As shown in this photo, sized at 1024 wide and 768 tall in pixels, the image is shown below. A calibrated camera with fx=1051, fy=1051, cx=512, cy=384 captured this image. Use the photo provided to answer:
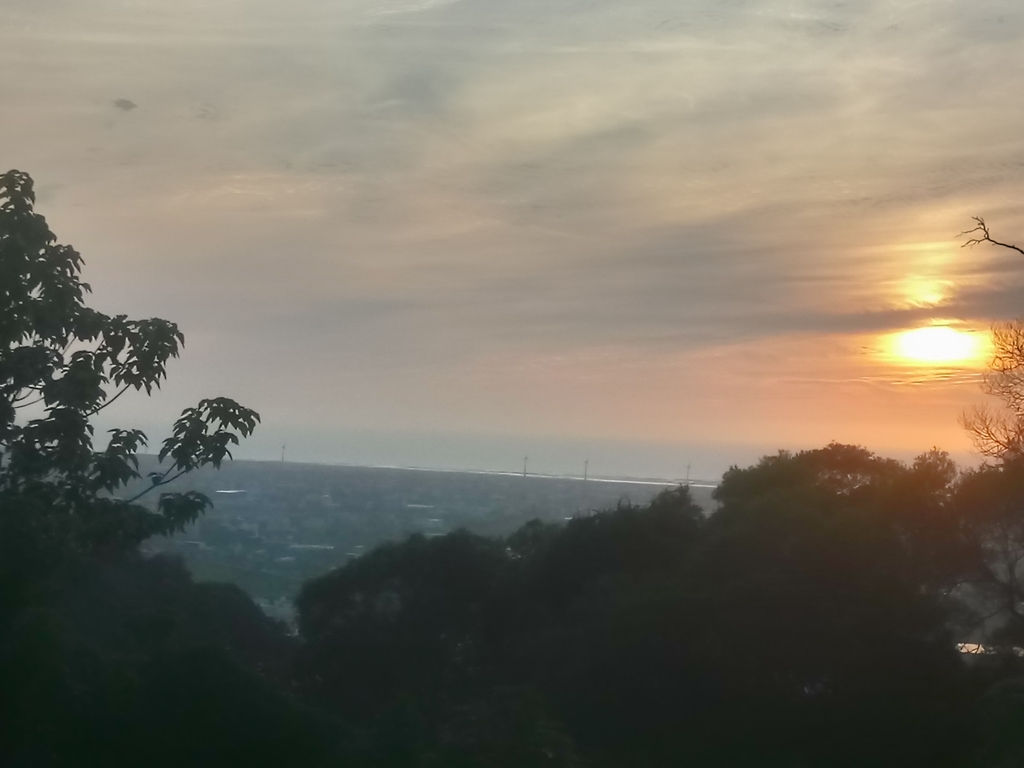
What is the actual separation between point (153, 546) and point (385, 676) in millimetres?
4804

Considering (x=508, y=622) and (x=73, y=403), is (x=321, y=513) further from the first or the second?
(x=73, y=403)

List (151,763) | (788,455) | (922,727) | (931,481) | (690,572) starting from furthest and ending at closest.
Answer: (788,455)
(931,481)
(690,572)
(922,727)
(151,763)

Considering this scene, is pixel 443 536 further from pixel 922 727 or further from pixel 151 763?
pixel 151 763

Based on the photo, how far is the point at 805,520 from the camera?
19000 millimetres

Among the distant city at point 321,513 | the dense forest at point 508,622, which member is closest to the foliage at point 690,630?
the dense forest at point 508,622

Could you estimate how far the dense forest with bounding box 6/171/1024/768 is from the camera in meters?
10.4

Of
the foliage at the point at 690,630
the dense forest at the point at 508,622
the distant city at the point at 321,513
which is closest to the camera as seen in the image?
the dense forest at the point at 508,622

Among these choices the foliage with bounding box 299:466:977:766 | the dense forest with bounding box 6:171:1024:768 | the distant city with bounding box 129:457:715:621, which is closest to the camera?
the dense forest with bounding box 6:171:1024:768

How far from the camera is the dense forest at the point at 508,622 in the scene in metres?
10.4

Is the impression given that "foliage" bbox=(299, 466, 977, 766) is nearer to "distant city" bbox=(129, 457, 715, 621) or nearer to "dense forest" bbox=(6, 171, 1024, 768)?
"dense forest" bbox=(6, 171, 1024, 768)

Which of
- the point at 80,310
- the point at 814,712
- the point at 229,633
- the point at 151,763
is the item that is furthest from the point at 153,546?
the point at 814,712

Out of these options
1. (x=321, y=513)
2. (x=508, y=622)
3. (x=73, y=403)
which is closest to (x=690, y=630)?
(x=508, y=622)

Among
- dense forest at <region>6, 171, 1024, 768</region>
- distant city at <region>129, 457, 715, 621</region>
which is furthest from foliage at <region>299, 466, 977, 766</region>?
distant city at <region>129, 457, 715, 621</region>

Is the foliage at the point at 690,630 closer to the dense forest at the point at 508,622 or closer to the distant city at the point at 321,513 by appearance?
the dense forest at the point at 508,622
